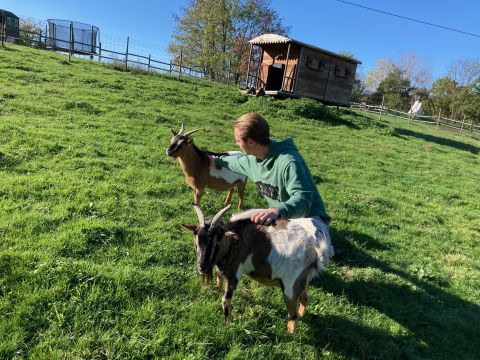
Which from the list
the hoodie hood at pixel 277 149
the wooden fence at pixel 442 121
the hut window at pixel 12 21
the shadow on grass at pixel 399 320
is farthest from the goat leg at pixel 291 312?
the hut window at pixel 12 21

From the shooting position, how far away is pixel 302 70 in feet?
79.6

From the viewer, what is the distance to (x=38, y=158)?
7875 mm

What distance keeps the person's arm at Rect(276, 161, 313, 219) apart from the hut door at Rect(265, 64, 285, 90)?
23.9 m

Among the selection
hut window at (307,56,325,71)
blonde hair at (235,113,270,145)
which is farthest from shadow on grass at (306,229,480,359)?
hut window at (307,56,325,71)

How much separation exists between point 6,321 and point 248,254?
2267 millimetres

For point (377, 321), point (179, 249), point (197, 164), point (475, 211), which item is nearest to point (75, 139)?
point (197, 164)

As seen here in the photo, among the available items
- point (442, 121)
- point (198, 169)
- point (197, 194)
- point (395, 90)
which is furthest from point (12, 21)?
point (395, 90)

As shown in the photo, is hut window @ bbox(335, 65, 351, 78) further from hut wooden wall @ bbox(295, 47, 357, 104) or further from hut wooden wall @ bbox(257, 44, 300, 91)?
hut wooden wall @ bbox(257, 44, 300, 91)

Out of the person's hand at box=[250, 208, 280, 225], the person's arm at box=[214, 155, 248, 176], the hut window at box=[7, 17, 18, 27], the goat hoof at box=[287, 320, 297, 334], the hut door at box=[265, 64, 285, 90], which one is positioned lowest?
the goat hoof at box=[287, 320, 297, 334]

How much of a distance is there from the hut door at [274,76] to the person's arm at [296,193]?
78.3ft

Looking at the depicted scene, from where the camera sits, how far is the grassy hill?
3.71 metres

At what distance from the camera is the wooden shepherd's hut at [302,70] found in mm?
24094

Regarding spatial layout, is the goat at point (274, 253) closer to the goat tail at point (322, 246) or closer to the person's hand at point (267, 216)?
the goat tail at point (322, 246)

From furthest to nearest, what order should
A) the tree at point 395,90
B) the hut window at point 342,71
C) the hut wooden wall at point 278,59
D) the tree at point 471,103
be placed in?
1. the tree at point 395,90
2. the tree at point 471,103
3. the hut window at point 342,71
4. the hut wooden wall at point 278,59
